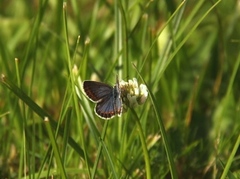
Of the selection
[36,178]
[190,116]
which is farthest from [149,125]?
[36,178]

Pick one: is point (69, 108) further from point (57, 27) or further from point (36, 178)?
point (57, 27)

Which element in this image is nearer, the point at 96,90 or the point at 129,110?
the point at 96,90

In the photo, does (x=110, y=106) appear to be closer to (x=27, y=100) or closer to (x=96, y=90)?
(x=96, y=90)

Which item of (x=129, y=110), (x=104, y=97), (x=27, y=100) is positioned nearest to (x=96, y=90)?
(x=104, y=97)

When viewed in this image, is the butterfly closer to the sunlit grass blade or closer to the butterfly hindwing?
the butterfly hindwing

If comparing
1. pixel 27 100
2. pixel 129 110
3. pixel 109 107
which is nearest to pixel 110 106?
pixel 109 107

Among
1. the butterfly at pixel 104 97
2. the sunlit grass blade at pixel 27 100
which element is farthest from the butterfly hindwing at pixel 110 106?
the sunlit grass blade at pixel 27 100

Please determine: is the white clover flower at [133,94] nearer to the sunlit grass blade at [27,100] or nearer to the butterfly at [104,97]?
the butterfly at [104,97]
